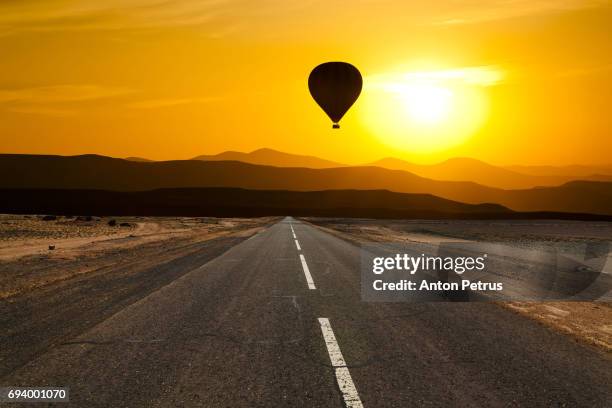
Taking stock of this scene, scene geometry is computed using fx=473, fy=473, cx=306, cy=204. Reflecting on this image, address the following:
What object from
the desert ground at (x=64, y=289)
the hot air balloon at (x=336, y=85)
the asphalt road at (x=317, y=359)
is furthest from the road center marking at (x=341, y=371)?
the hot air balloon at (x=336, y=85)

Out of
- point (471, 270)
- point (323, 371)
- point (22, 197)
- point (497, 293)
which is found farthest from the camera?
point (22, 197)

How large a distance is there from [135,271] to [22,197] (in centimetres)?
14876

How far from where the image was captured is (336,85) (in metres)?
32.7

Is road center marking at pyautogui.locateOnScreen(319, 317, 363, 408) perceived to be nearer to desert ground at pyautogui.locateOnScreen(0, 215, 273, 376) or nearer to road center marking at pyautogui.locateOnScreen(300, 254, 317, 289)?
desert ground at pyautogui.locateOnScreen(0, 215, 273, 376)

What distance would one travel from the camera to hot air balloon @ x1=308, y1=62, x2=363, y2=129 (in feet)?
107

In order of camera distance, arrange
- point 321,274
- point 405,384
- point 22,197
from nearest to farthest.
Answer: point 405,384, point 321,274, point 22,197

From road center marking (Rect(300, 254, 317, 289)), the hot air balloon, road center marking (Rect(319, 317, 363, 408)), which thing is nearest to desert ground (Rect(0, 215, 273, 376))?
road center marking (Rect(300, 254, 317, 289))

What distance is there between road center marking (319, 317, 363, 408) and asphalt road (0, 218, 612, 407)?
0.04ft

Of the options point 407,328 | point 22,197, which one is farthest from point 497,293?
point 22,197

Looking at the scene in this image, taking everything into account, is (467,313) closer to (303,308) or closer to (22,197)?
(303,308)

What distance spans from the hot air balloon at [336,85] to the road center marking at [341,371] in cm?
2790

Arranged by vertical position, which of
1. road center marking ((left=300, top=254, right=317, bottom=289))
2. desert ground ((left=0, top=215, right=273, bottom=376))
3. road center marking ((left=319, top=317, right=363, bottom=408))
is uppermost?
road center marking ((left=319, top=317, right=363, bottom=408))

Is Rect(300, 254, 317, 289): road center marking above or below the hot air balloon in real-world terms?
below

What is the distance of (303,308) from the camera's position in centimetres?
818
